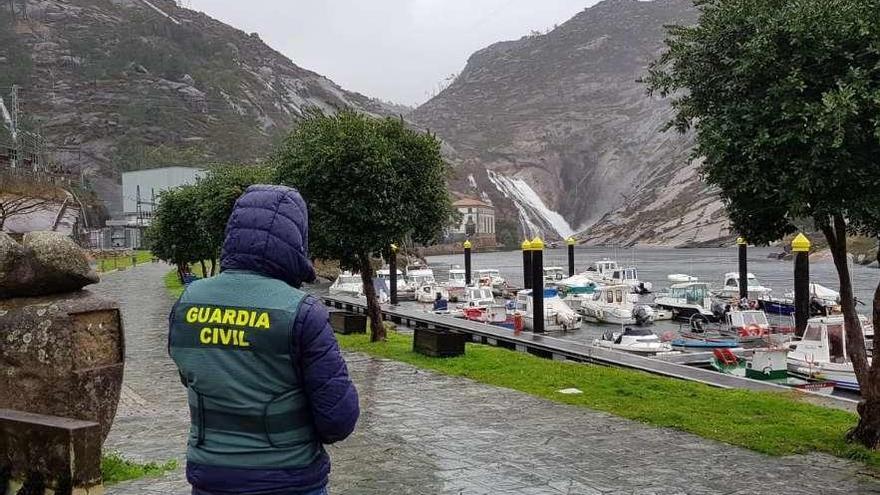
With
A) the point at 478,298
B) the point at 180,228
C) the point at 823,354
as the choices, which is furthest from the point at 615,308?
the point at 180,228

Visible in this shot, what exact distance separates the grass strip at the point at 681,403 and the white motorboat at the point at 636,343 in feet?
31.1

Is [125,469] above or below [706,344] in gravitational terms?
above

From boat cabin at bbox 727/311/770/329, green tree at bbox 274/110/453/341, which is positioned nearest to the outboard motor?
boat cabin at bbox 727/311/770/329

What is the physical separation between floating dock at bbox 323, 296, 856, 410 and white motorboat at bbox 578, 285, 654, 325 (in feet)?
41.1

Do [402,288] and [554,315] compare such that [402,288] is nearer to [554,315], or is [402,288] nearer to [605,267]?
[605,267]

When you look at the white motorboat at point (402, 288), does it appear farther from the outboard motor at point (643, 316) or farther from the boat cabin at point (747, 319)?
the boat cabin at point (747, 319)

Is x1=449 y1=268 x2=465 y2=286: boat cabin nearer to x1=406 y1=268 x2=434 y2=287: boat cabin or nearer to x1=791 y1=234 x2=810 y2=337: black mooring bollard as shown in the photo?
x1=406 y1=268 x2=434 y2=287: boat cabin

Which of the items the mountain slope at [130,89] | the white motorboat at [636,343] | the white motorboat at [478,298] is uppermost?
the mountain slope at [130,89]

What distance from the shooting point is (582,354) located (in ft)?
59.8

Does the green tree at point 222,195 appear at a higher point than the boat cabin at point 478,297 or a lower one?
higher

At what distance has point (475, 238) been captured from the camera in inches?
6132

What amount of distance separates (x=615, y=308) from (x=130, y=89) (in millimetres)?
128209

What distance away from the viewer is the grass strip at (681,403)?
851cm

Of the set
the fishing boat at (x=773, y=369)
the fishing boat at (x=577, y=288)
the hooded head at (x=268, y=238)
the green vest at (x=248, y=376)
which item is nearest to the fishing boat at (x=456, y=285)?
the fishing boat at (x=577, y=288)
